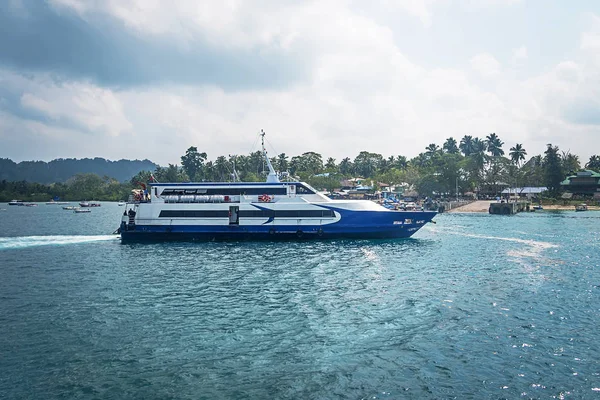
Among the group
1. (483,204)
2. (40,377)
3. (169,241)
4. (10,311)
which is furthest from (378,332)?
(483,204)

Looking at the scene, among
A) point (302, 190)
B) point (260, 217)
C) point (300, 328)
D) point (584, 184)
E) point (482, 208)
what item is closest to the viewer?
point (300, 328)

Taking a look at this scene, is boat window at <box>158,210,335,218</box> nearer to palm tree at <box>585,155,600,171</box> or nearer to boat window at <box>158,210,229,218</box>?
boat window at <box>158,210,229,218</box>

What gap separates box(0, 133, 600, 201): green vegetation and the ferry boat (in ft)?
175

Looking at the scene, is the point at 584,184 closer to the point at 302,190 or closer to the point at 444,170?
the point at 444,170

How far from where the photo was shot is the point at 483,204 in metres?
105

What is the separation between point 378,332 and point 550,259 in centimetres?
2439

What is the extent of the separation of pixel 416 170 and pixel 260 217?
98.7 meters

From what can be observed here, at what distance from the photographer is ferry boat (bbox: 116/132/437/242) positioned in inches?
1720

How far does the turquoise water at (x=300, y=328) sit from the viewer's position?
41.2 ft

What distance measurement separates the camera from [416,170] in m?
132

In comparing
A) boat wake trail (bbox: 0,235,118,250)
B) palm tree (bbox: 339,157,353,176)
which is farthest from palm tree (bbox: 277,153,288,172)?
boat wake trail (bbox: 0,235,118,250)

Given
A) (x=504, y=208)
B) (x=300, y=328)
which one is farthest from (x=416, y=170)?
(x=300, y=328)

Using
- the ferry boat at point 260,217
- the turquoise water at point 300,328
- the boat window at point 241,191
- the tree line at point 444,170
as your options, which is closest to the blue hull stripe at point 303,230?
the ferry boat at point 260,217

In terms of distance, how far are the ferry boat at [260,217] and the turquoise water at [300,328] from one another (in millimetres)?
10202
